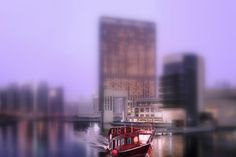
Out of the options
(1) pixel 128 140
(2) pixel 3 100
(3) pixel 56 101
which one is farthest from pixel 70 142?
(2) pixel 3 100

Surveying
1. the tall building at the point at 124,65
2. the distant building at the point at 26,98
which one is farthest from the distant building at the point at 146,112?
the distant building at the point at 26,98

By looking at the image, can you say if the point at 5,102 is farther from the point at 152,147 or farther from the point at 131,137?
the point at 152,147

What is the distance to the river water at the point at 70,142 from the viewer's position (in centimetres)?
227

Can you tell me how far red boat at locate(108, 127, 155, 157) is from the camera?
2.33 meters

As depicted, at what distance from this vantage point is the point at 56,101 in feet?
7.76


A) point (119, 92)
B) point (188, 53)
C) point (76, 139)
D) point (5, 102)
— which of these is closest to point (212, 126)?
point (188, 53)

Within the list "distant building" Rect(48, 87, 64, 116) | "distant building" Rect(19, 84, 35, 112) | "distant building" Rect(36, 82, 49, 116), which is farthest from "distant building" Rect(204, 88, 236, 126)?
"distant building" Rect(19, 84, 35, 112)

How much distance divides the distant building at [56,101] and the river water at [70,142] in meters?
0.09

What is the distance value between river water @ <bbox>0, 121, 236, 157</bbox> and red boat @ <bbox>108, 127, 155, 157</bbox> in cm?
6

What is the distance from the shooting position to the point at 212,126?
211 centimetres

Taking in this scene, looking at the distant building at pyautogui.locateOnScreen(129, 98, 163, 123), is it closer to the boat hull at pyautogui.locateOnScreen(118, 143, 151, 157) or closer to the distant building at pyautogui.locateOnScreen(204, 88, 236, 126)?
the boat hull at pyautogui.locateOnScreen(118, 143, 151, 157)

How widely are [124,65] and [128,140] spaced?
0.56m

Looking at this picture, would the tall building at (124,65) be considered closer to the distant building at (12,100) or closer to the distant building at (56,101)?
the distant building at (56,101)

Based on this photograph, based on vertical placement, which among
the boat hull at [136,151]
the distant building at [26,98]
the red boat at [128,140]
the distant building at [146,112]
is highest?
the distant building at [26,98]
